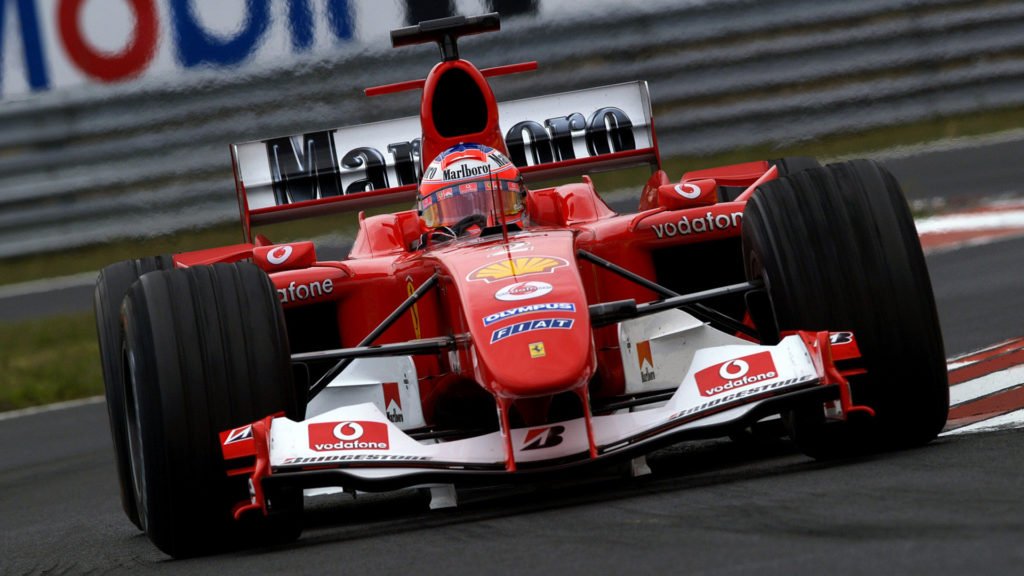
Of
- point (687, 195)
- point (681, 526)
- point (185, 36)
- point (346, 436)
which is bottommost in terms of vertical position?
point (681, 526)

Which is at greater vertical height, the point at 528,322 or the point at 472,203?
the point at 472,203

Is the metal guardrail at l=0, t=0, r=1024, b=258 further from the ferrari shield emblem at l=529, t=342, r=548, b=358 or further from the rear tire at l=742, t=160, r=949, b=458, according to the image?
the ferrari shield emblem at l=529, t=342, r=548, b=358

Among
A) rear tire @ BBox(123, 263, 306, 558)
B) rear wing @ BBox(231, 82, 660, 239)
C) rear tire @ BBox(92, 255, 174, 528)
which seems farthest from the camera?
rear wing @ BBox(231, 82, 660, 239)

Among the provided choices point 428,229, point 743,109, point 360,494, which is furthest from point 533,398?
point 743,109

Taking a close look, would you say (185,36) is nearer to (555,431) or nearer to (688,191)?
(688,191)

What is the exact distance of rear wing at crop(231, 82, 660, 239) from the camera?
8.23m

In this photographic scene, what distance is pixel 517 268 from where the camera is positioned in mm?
5449

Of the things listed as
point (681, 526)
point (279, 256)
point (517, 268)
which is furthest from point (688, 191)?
point (681, 526)

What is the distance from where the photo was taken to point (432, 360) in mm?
6426

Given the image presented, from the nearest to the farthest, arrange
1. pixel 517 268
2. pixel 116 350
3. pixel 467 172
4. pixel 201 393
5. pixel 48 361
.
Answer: pixel 201 393 → pixel 517 268 → pixel 116 350 → pixel 467 172 → pixel 48 361

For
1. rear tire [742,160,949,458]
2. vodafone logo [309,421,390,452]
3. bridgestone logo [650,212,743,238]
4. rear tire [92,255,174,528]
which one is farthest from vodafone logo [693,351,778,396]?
rear tire [92,255,174,528]

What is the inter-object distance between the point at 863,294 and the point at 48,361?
8242 mm

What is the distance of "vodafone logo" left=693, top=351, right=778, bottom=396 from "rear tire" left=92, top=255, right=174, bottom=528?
6.60 feet

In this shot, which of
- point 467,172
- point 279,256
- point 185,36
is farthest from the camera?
point 185,36
